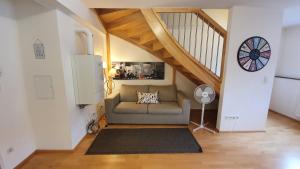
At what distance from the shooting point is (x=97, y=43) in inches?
136

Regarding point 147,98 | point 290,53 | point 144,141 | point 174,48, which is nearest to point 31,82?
point 144,141

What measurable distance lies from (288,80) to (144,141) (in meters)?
3.96

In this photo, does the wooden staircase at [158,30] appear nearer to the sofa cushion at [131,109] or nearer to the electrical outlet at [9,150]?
the sofa cushion at [131,109]

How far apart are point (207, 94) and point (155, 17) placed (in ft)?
5.84

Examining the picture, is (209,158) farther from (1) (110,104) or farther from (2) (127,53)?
(2) (127,53)

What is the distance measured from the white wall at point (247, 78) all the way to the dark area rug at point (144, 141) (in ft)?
2.92

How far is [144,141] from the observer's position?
2725 mm

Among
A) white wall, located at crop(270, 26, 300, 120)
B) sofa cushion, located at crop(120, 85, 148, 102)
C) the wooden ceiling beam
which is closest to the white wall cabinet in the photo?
the wooden ceiling beam

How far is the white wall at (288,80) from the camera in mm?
3730

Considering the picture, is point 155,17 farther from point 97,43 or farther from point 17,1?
point 17,1

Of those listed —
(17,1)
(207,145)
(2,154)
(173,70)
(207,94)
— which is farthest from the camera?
(173,70)

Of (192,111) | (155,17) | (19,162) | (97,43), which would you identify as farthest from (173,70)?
(19,162)

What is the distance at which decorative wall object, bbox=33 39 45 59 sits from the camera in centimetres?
209

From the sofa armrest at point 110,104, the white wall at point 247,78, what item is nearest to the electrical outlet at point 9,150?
the sofa armrest at point 110,104
